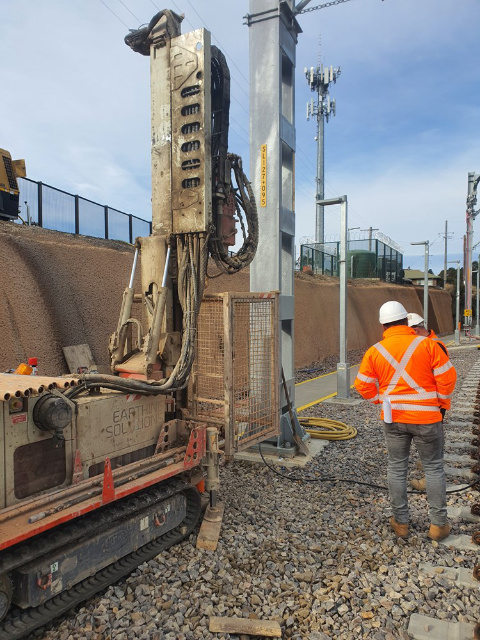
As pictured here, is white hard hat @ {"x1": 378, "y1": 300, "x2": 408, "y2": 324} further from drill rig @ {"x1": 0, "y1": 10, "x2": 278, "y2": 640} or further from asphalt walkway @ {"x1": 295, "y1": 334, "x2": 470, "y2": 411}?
asphalt walkway @ {"x1": 295, "y1": 334, "x2": 470, "y2": 411}

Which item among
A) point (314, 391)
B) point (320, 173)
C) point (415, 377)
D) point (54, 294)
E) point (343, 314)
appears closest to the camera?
point (415, 377)

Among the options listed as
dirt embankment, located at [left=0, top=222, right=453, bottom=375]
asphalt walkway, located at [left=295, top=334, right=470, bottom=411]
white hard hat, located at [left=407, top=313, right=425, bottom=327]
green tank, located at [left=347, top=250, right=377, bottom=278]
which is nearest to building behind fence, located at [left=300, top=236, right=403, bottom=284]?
green tank, located at [left=347, top=250, right=377, bottom=278]

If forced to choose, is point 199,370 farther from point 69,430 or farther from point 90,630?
point 90,630

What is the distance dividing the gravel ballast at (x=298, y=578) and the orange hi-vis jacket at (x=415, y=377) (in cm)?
119

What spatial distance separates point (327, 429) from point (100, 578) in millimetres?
5237

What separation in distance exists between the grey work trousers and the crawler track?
1.89 meters

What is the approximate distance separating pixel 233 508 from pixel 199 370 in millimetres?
1536

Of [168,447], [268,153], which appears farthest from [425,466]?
[268,153]

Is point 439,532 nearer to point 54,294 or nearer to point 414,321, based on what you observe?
point 414,321

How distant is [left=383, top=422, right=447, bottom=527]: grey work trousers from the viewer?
4195 mm

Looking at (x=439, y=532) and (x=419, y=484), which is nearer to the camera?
(x=439, y=532)

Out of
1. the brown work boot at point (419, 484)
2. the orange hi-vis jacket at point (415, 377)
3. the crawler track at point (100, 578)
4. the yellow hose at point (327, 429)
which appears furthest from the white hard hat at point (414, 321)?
the crawler track at point (100, 578)

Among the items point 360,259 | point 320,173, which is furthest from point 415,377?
point 320,173

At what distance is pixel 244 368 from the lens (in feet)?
17.9
